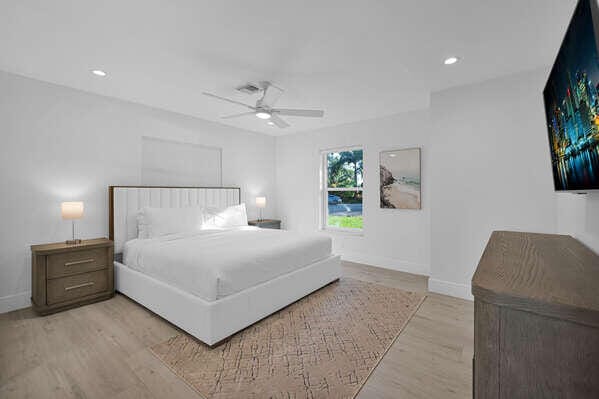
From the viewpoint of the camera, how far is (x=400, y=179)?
165 inches

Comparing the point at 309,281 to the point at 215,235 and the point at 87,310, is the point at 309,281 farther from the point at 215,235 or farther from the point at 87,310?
the point at 87,310

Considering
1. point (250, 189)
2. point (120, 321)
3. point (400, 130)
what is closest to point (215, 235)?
point (120, 321)

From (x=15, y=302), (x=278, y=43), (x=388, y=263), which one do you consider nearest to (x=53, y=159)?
(x=15, y=302)

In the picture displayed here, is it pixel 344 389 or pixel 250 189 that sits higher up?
pixel 250 189

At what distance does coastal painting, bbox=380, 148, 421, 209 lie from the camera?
13.3 feet

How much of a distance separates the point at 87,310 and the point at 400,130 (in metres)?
4.68

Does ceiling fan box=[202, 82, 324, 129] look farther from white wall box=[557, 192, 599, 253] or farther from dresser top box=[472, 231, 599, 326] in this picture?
dresser top box=[472, 231, 599, 326]

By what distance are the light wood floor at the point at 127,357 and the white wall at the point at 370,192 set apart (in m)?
1.39

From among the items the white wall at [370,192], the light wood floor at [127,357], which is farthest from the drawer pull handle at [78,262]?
the white wall at [370,192]

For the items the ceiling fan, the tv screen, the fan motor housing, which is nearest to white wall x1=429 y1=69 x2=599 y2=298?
the tv screen

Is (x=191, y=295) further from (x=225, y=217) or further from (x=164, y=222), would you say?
(x=225, y=217)

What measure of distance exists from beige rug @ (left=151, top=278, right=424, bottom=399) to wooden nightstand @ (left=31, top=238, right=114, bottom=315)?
1.46 metres

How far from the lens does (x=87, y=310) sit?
281 centimetres

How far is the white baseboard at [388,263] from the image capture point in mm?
4027
